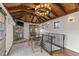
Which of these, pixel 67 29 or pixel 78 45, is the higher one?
pixel 67 29

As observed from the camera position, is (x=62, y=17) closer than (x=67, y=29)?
No

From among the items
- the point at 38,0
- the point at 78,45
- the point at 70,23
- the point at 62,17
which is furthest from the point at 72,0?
the point at 62,17

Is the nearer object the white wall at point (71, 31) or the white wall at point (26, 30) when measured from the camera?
the white wall at point (71, 31)

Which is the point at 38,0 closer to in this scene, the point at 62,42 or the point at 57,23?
the point at 62,42

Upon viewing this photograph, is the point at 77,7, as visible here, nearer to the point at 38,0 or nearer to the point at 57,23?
the point at 57,23

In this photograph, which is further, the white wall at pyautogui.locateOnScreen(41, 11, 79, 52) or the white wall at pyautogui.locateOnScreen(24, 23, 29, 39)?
the white wall at pyautogui.locateOnScreen(24, 23, 29, 39)

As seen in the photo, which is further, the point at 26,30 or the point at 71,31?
the point at 26,30

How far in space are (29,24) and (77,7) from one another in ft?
23.3

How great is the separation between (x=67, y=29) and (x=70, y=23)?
381 millimetres

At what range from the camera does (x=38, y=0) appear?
4.71 ft

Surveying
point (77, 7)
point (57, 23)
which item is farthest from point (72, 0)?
point (57, 23)

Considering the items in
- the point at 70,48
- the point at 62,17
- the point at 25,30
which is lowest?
the point at 70,48

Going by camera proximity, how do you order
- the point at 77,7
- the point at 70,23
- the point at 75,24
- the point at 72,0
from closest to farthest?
1. the point at 72,0
2. the point at 77,7
3. the point at 75,24
4. the point at 70,23

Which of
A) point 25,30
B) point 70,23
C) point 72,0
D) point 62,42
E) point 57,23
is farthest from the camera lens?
point 25,30
